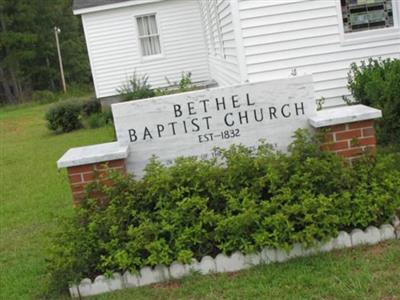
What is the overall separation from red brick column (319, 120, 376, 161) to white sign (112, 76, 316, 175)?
30 cm

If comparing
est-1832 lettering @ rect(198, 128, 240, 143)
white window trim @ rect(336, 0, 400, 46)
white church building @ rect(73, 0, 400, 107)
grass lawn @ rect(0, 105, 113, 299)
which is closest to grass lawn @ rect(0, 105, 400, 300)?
grass lawn @ rect(0, 105, 113, 299)

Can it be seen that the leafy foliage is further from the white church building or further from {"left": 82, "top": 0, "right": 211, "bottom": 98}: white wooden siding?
the white church building

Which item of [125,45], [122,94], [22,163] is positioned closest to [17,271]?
[22,163]

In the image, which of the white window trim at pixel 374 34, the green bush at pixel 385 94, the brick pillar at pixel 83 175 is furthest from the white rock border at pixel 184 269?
the white window trim at pixel 374 34

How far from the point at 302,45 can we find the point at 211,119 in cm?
415

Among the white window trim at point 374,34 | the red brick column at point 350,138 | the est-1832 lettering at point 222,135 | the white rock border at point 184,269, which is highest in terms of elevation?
the white window trim at point 374,34

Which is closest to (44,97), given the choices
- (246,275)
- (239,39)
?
(239,39)

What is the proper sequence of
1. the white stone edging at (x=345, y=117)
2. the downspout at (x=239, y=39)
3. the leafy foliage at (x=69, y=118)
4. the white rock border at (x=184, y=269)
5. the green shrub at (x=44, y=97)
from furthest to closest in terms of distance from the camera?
the green shrub at (x=44, y=97), the leafy foliage at (x=69, y=118), the downspout at (x=239, y=39), the white stone edging at (x=345, y=117), the white rock border at (x=184, y=269)

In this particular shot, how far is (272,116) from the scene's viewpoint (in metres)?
5.39

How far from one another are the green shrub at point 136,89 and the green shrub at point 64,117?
1616 mm

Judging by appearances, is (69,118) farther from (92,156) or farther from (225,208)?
(225,208)

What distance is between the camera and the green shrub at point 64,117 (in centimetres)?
1919

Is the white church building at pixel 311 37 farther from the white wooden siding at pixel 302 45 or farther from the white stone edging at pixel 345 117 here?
the white stone edging at pixel 345 117

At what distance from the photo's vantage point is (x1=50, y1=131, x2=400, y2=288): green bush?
4.45 m
